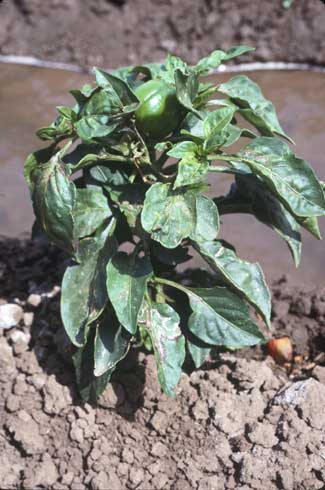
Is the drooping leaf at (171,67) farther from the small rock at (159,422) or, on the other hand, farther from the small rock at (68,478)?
the small rock at (68,478)

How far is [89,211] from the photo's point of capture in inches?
89.8

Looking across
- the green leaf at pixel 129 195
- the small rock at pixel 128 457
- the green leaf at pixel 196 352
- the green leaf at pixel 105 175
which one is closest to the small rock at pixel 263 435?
the green leaf at pixel 196 352

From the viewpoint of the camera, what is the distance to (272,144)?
217 centimetres

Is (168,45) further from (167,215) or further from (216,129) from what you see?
(167,215)

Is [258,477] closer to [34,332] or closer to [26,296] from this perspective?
[34,332]

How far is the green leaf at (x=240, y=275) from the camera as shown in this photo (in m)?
2.21

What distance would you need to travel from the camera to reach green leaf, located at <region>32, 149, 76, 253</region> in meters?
2.08

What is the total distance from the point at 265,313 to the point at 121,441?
0.67 metres

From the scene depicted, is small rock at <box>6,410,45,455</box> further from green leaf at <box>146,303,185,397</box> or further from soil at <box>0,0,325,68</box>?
soil at <box>0,0,325,68</box>

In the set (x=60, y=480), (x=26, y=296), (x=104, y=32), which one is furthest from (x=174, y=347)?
(x=104, y=32)

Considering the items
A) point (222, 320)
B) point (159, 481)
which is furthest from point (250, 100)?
point (159, 481)

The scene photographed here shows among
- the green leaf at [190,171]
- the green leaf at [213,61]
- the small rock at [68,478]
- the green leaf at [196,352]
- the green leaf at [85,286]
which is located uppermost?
the green leaf at [213,61]

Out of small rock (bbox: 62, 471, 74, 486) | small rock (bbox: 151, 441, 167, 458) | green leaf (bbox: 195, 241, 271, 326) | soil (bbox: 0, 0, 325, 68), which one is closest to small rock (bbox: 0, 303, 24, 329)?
small rock (bbox: 62, 471, 74, 486)

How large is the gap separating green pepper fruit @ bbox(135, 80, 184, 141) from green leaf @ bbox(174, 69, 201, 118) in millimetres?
62
